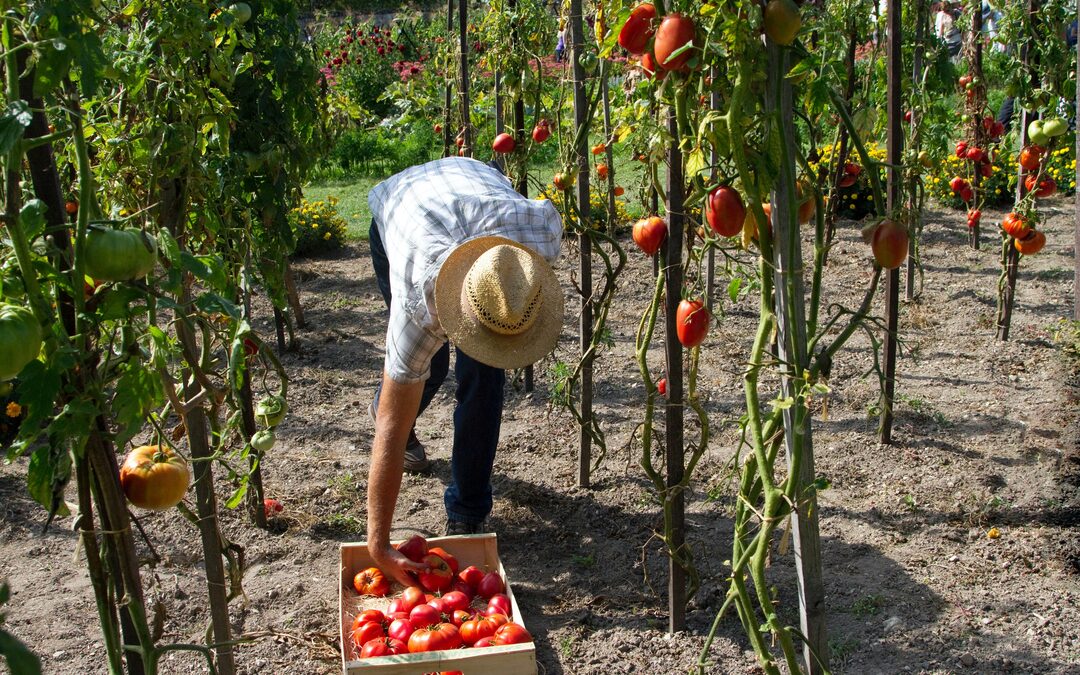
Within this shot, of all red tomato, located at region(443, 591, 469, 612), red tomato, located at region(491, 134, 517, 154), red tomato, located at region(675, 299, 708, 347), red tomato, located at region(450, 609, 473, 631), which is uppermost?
red tomato, located at region(491, 134, 517, 154)

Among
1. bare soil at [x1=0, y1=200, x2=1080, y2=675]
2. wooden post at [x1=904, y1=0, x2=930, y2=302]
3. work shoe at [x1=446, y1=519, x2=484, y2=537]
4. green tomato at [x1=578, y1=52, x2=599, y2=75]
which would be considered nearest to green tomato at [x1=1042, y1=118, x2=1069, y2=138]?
wooden post at [x1=904, y1=0, x2=930, y2=302]

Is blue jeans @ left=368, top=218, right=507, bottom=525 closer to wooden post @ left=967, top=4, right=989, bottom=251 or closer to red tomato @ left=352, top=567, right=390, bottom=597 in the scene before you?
red tomato @ left=352, top=567, right=390, bottom=597

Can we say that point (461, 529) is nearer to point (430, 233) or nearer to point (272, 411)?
point (430, 233)

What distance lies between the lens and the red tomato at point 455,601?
99.4 inches

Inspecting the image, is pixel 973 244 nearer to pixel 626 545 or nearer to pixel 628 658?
pixel 626 545

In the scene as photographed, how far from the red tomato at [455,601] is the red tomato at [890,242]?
4.51ft

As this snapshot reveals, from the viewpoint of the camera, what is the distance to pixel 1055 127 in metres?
3.67

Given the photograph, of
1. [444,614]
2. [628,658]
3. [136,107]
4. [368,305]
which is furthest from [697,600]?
[368,305]

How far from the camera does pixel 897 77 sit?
3088mm

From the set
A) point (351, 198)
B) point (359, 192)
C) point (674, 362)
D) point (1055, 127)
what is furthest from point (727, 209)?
point (359, 192)

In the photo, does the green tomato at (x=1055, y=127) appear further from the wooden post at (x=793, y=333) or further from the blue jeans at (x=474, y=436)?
the wooden post at (x=793, y=333)

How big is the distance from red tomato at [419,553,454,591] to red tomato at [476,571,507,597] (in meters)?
0.09

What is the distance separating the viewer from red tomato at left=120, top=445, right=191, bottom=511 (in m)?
1.41

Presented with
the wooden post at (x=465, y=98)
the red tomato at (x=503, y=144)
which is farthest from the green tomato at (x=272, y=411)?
the wooden post at (x=465, y=98)
